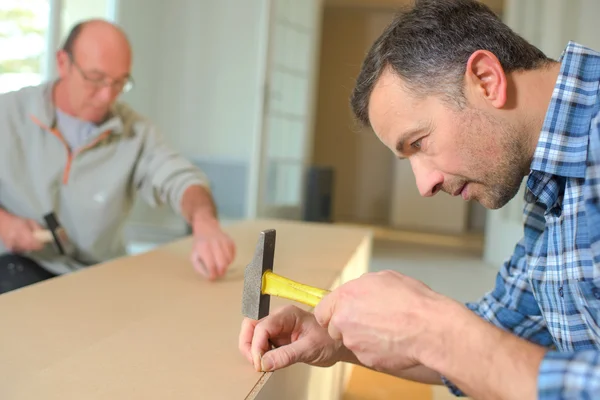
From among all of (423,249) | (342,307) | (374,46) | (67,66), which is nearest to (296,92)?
(423,249)

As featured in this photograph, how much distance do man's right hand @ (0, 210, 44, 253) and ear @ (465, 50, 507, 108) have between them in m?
1.24

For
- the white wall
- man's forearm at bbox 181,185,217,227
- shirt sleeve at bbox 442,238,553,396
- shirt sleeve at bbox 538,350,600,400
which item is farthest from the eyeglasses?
the white wall

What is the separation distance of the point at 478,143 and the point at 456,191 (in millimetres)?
104

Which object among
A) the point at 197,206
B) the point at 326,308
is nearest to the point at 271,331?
the point at 326,308

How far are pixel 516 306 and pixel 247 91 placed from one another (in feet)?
14.1

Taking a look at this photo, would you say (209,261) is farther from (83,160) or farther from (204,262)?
(83,160)

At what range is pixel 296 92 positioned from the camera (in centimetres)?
482

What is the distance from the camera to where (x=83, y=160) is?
1.86m

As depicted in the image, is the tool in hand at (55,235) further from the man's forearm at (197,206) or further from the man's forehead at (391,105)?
the man's forehead at (391,105)

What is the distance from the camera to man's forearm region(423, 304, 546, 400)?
653 mm

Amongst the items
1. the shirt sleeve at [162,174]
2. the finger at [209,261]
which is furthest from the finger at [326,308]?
the shirt sleeve at [162,174]

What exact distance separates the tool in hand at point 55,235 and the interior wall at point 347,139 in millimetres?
6357

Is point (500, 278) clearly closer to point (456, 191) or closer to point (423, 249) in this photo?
point (456, 191)

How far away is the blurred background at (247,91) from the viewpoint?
3717 mm
